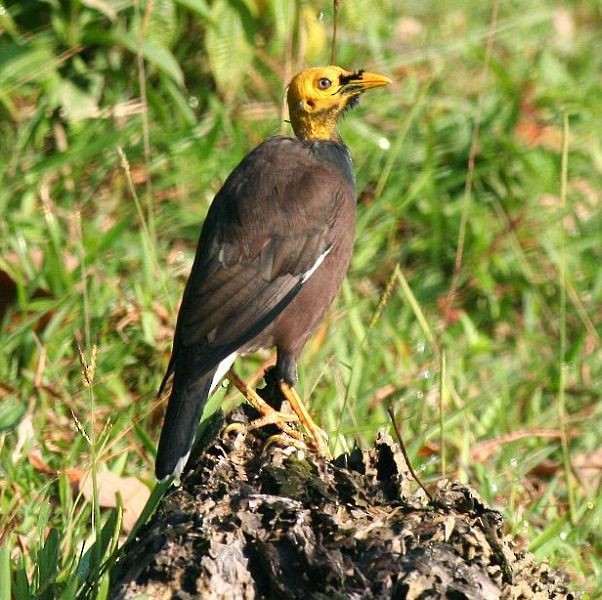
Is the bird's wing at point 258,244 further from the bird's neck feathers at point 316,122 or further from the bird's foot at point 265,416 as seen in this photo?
the bird's neck feathers at point 316,122

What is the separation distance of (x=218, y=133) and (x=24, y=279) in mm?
1289

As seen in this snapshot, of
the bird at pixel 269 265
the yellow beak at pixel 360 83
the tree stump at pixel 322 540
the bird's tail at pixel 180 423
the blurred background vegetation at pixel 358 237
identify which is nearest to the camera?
the tree stump at pixel 322 540

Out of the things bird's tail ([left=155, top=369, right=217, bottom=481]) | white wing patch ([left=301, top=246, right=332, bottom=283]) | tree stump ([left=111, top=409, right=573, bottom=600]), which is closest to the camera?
tree stump ([left=111, top=409, right=573, bottom=600])

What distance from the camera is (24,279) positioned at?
5.77 metres

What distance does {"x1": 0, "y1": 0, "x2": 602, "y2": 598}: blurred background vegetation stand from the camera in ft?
17.1

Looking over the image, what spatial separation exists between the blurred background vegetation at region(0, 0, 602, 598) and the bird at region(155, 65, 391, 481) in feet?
0.75

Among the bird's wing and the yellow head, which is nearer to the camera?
the bird's wing

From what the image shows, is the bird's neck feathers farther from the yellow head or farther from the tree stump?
the tree stump

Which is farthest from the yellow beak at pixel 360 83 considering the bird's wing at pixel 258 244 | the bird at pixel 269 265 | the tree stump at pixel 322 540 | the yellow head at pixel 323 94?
the tree stump at pixel 322 540

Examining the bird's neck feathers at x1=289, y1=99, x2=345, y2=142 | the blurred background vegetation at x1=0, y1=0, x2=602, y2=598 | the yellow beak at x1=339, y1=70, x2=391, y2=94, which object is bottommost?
the blurred background vegetation at x1=0, y1=0, x2=602, y2=598

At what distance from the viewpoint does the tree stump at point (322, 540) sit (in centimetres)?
298

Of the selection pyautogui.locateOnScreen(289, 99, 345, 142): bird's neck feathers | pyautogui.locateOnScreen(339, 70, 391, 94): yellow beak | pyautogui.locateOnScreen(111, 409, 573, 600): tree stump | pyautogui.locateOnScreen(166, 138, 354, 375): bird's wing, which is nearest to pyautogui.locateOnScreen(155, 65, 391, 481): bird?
pyautogui.locateOnScreen(166, 138, 354, 375): bird's wing

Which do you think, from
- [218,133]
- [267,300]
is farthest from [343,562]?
[218,133]

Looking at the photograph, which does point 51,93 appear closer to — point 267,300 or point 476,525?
point 267,300
